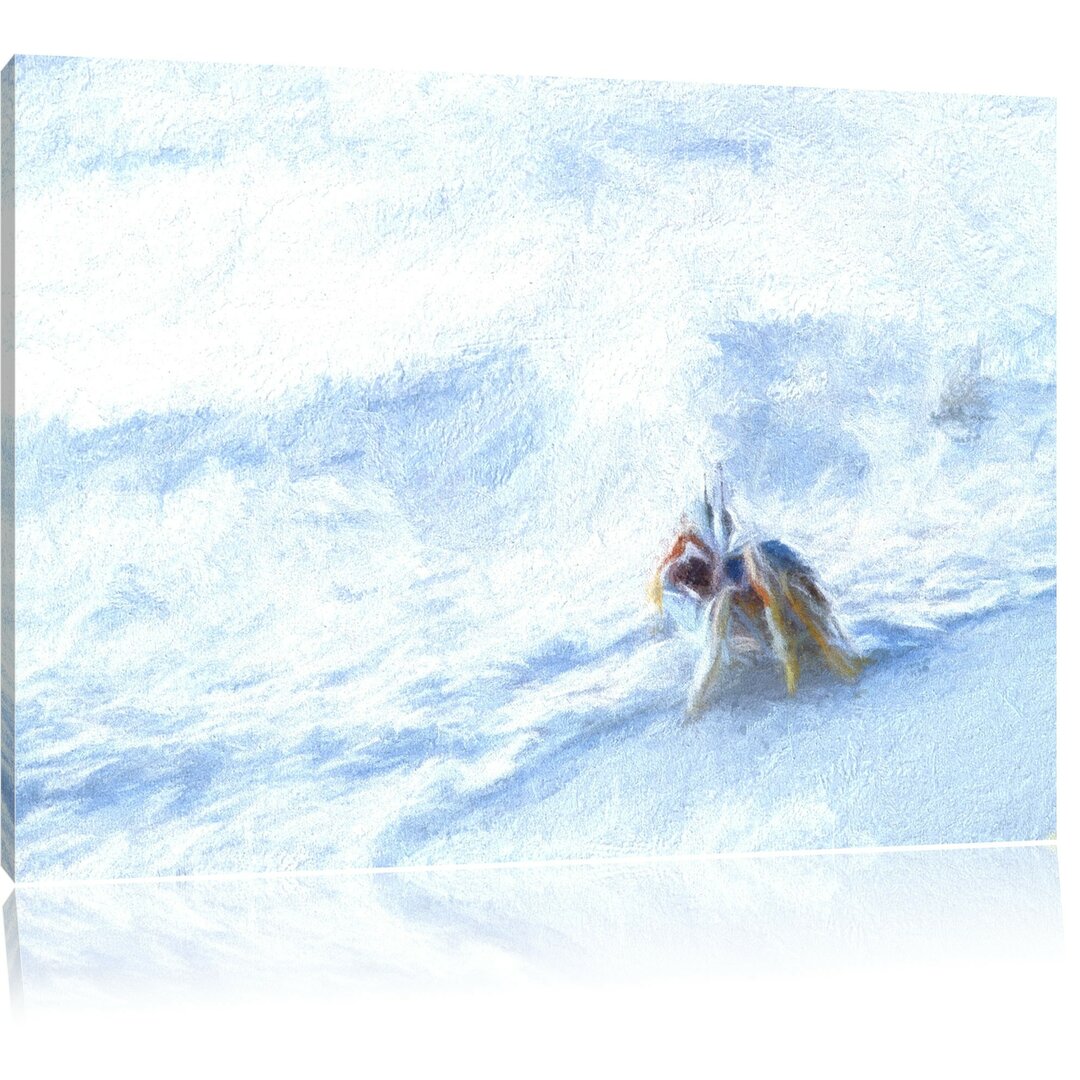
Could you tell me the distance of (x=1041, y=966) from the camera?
6.11 metres

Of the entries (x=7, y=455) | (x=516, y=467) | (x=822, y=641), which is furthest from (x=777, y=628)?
(x=7, y=455)

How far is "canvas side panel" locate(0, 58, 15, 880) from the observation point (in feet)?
23.3

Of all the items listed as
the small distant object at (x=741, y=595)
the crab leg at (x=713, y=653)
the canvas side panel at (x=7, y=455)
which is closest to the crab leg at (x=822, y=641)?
the small distant object at (x=741, y=595)

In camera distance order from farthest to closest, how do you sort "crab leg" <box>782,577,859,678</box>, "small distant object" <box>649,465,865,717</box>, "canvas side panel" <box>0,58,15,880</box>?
"crab leg" <box>782,577,859,678</box> → "small distant object" <box>649,465,865,717</box> → "canvas side panel" <box>0,58,15,880</box>

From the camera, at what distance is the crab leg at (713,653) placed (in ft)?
25.2

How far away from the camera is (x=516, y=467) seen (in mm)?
7469

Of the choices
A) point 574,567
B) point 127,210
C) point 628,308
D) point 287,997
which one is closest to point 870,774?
point 574,567

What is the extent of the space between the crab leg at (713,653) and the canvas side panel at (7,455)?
2.58m

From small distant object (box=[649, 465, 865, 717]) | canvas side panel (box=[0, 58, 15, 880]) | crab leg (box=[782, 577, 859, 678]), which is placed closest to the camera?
canvas side panel (box=[0, 58, 15, 880])

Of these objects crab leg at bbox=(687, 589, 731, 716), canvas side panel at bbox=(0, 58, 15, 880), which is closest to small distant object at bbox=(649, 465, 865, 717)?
crab leg at bbox=(687, 589, 731, 716)

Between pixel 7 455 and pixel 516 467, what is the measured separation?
1.88 meters

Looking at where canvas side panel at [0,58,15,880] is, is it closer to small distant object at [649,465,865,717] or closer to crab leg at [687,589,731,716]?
small distant object at [649,465,865,717]

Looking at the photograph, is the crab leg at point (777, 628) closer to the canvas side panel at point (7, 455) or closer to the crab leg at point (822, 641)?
the crab leg at point (822, 641)

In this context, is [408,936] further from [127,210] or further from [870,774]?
[127,210]
